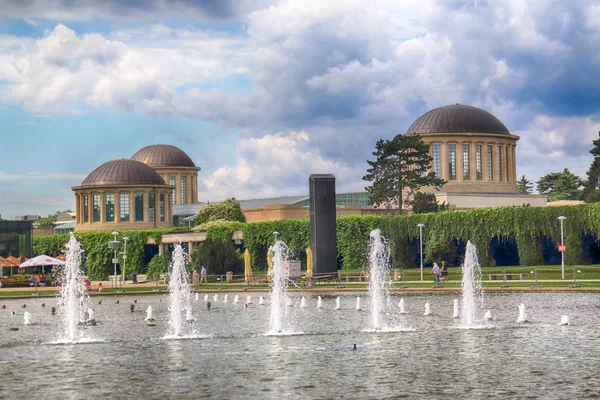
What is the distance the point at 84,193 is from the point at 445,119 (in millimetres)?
43864

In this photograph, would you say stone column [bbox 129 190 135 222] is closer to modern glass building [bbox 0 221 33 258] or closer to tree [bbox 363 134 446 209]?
modern glass building [bbox 0 221 33 258]

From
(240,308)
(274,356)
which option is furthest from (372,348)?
(240,308)

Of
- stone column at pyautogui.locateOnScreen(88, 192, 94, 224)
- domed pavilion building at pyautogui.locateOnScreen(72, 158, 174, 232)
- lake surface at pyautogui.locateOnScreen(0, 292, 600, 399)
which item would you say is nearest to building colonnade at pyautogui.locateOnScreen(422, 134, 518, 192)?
domed pavilion building at pyautogui.locateOnScreen(72, 158, 174, 232)

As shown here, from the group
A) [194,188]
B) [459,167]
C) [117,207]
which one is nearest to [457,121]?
[459,167]

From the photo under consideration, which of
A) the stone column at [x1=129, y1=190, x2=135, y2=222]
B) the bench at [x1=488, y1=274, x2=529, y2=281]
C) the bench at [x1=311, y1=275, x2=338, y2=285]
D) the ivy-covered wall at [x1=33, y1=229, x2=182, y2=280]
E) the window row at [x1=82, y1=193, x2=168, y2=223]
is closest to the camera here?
the bench at [x1=488, y1=274, x2=529, y2=281]

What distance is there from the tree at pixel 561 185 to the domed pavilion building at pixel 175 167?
5407 centimetres

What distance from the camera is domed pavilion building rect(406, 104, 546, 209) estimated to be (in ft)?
383

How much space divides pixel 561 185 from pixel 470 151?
40.1m

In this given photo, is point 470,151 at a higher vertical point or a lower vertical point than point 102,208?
higher

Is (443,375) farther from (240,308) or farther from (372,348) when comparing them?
(240,308)

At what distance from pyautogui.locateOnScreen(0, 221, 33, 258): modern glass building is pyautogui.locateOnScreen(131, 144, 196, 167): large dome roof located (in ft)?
167

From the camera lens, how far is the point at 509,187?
12119cm

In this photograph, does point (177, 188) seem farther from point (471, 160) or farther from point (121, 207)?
point (471, 160)

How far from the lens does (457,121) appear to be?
11762 centimetres
